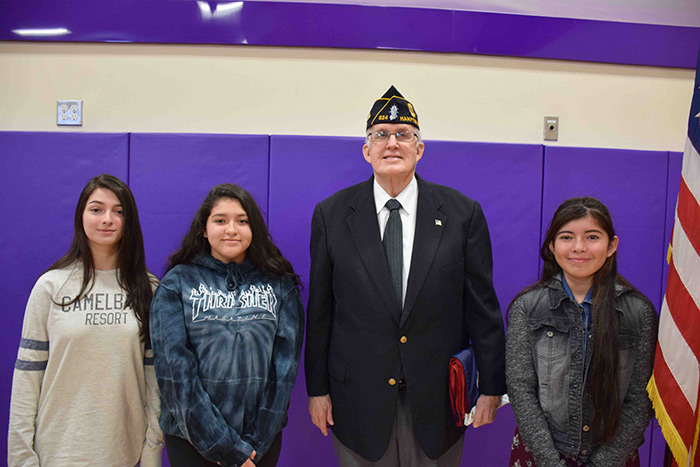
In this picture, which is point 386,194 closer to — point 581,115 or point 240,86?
point 240,86

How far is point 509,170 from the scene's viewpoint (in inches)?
101

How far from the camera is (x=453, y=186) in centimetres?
254

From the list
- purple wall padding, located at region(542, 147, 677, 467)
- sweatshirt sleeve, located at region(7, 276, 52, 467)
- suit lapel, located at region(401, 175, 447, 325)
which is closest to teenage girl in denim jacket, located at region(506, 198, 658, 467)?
suit lapel, located at region(401, 175, 447, 325)

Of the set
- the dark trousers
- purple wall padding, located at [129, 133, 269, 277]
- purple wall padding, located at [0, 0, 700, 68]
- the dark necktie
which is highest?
purple wall padding, located at [0, 0, 700, 68]

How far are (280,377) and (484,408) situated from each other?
84 centimetres

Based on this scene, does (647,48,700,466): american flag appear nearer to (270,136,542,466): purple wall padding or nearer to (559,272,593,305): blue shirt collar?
(559,272,593,305): blue shirt collar

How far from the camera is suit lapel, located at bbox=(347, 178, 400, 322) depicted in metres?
1.69

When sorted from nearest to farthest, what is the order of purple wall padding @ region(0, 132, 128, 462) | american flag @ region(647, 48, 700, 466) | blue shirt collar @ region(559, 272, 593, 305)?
american flag @ region(647, 48, 700, 466)
blue shirt collar @ region(559, 272, 593, 305)
purple wall padding @ region(0, 132, 128, 462)

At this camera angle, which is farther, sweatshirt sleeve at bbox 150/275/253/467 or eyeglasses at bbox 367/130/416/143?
eyeglasses at bbox 367/130/416/143

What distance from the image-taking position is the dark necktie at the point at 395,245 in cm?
173

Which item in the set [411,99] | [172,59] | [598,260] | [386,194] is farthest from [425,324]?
[172,59]

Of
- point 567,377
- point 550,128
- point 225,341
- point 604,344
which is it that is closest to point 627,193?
point 550,128

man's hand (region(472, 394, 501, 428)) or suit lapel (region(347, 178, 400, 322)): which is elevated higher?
suit lapel (region(347, 178, 400, 322))

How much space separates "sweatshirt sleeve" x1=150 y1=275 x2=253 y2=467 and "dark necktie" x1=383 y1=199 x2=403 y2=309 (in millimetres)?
815
